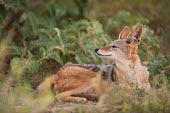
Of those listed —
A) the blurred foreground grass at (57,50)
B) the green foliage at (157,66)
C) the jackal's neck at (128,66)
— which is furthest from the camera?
the jackal's neck at (128,66)

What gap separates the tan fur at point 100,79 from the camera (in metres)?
6.41

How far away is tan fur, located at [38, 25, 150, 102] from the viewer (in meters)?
6.41

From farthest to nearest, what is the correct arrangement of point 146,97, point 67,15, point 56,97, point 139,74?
point 67,15, point 139,74, point 56,97, point 146,97

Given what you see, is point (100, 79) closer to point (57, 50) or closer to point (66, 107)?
point (66, 107)

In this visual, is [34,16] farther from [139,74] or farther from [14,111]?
[14,111]

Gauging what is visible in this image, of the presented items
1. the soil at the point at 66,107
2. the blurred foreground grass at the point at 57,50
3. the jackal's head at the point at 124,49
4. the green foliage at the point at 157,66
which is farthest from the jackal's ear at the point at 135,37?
the soil at the point at 66,107

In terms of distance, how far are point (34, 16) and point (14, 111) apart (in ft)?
16.8

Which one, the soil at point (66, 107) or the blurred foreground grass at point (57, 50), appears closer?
the blurred foreground grass at point (57, 50)

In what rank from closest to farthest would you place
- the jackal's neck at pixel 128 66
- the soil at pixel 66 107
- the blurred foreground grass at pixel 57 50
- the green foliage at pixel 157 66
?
the blurred foreground grass at pixel 57 50
the soil at pixel 66 107
the green foliage at pixel 157 66
the jackal's neck at pixel 128 66

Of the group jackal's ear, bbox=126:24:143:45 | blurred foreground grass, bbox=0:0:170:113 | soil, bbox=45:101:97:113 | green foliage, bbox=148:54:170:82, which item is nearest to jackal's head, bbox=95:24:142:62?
jackal's ear, bbox=126:24:143:45

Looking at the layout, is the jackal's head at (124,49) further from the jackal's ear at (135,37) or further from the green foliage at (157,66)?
the green foliage at (157,66)

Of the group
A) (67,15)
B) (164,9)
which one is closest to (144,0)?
(164,9)

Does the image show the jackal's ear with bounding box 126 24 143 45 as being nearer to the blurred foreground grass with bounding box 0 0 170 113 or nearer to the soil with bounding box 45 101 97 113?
the blurred foreground grass with bounding box 0 0 170 113

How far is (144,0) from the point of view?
14.4m
